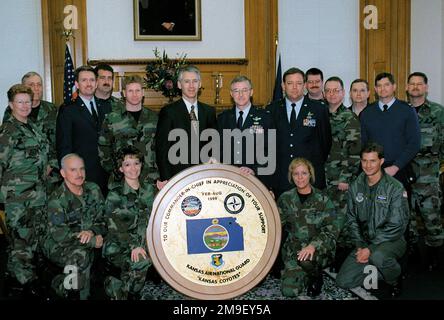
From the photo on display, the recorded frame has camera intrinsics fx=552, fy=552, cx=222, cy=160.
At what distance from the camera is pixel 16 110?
3.73 meters

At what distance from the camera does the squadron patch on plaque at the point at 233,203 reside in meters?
3.02

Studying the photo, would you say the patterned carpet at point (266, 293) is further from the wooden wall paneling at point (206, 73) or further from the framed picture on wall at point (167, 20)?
the framed picture on wall at point (167, 20)

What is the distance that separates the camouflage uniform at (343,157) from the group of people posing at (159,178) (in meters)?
0.01

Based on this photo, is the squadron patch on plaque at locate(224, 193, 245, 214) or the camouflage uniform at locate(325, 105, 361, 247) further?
the camouflage uniform at locate(325, 105, 361, 247)

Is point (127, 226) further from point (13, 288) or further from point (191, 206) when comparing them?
point (13, 288)

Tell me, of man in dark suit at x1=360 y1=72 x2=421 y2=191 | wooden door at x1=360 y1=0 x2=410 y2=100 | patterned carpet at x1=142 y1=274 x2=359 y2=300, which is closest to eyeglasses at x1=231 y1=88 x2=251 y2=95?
man in dark suit at x1=360 y1=72 x2=421 y2=191

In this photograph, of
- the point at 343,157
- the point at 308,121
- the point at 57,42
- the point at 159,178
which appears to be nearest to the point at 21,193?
the point at 159,178

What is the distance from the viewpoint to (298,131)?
387 cm

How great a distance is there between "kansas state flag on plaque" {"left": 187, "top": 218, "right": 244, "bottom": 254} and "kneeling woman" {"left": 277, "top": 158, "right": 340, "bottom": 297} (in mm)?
699

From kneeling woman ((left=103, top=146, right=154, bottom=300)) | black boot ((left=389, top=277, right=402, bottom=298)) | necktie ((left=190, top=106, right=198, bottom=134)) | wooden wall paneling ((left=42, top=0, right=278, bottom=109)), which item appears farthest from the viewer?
wooden wall paneling ((left=42, top=0, right=278, bottom=109))

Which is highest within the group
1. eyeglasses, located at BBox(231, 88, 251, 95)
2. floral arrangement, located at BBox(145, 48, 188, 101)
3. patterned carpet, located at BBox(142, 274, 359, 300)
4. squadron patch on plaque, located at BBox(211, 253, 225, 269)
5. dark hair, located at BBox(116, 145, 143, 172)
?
floral arrangement, located at BBox(145, 48, 188, 101)

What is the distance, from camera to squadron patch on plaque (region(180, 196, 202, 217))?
2982 mm

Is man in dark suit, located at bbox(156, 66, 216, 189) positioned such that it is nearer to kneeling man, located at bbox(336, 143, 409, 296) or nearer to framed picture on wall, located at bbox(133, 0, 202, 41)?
kneeling man, located at bbox(336, 143, 409, 296)

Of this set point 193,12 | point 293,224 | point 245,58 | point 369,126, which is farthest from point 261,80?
point 293,224
